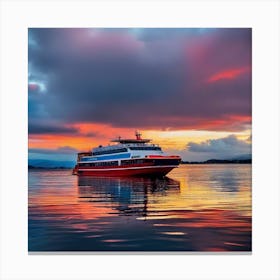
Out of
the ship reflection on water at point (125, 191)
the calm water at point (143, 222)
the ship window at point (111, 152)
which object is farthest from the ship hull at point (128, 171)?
the calm water at point (143, 222)

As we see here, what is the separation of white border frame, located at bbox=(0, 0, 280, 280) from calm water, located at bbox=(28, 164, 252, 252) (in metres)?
0.17

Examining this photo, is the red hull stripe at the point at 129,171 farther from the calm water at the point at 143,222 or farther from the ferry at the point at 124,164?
the calm water at the point at 143,222

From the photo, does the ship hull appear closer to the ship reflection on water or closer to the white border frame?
the ship reflection on water

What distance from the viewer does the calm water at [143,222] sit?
8.34m

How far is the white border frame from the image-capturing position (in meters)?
8.30

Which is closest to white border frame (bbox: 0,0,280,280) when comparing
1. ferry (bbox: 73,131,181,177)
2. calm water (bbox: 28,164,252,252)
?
calm water (bbox: 28,164,252,252)

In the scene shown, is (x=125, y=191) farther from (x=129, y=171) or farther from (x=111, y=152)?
(x=129, y=171)
